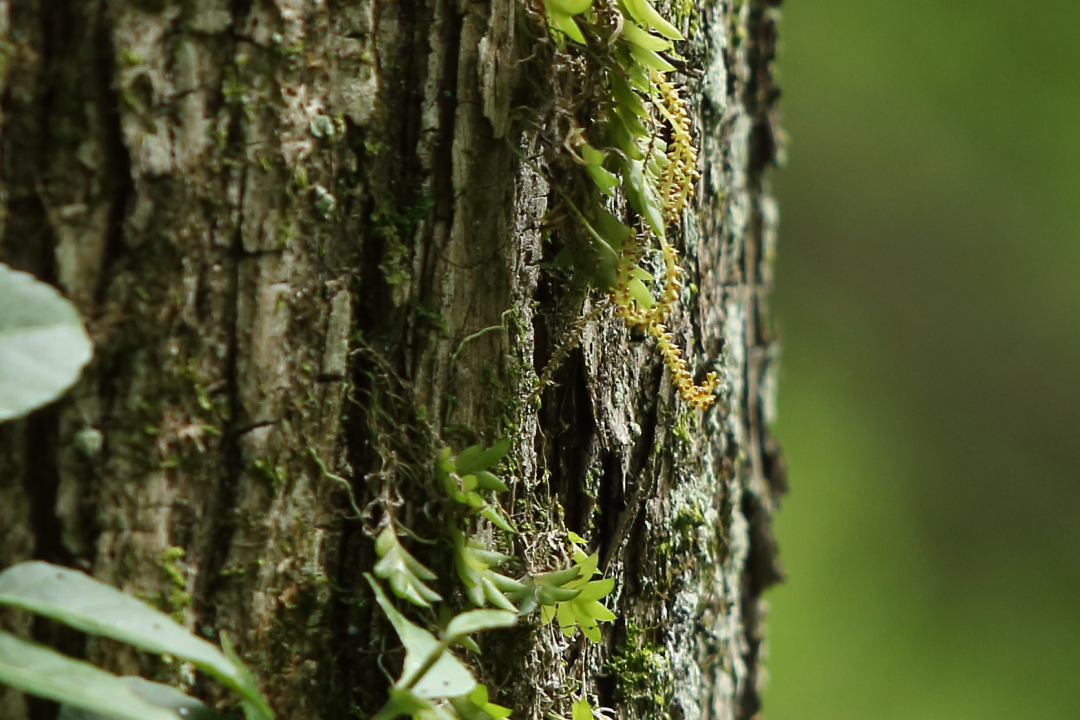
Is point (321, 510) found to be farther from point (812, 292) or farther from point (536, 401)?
point (812, 292)

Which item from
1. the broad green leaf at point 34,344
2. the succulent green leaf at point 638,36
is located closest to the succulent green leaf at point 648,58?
the succulent green leaf at point 638,36

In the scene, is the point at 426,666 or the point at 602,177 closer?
the point at 426,666

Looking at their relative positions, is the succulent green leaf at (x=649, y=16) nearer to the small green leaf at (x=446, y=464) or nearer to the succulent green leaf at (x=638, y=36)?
the succulent green leaf at (x=638, y=36)

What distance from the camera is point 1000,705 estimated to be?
275 centimetres

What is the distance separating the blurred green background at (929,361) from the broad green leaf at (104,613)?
7.57 ft

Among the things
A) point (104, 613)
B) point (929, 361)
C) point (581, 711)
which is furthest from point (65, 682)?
point (929, 361)

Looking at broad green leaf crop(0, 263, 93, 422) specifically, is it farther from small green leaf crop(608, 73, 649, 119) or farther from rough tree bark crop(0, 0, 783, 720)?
small green leaf crop(608, 73, 649, 119)

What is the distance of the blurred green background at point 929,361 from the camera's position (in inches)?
103

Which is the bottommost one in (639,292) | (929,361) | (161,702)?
(929,361)

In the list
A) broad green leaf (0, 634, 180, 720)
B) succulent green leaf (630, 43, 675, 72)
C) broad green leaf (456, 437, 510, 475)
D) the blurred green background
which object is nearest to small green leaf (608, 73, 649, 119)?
succulent green leaf (630, 43, 675, 72)

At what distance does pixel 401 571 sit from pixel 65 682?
0.20m

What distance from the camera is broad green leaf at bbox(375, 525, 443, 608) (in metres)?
0.54

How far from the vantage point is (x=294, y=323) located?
0.54 meters

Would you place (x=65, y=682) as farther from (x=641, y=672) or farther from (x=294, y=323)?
(x=641, y=672)
